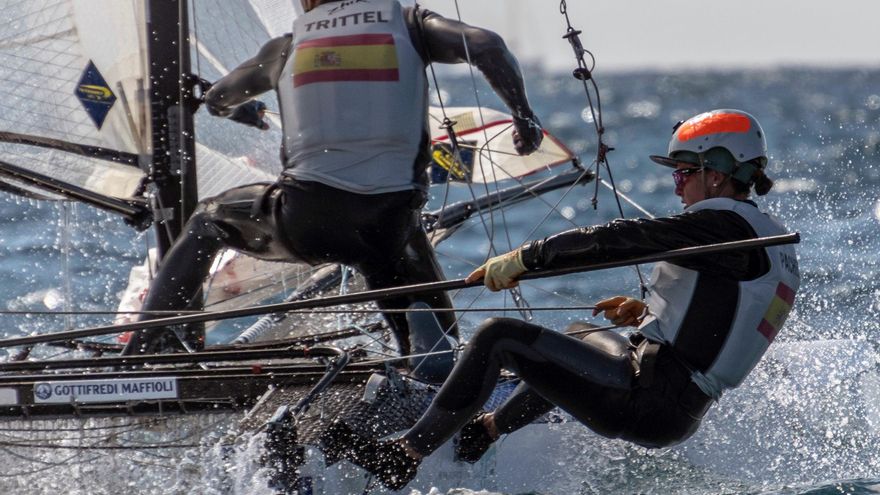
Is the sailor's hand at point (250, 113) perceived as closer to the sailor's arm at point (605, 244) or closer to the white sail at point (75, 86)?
the white sail at point (75, 86)

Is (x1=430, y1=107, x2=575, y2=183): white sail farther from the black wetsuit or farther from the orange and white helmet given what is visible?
the black wetsuit

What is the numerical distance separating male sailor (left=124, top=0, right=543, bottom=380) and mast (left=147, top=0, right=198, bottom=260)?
0.73 metres

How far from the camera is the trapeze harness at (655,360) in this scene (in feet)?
11.6

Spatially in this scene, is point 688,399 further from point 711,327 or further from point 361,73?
point 361,73

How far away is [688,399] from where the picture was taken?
3586mm

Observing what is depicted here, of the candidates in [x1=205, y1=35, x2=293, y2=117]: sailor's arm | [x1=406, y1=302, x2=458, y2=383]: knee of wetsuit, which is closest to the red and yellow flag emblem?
[x1=205, y1=35, x2=293, y2=117]: sailor's arm

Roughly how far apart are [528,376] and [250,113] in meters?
1.55

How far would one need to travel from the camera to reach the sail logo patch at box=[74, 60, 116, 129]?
4.93m

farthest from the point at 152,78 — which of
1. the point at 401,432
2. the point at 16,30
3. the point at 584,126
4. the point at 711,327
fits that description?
the point at 584,126

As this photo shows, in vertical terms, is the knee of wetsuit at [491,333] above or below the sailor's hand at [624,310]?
above

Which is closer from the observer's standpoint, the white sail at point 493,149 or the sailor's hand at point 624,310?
the sailor's hand at point 624,310

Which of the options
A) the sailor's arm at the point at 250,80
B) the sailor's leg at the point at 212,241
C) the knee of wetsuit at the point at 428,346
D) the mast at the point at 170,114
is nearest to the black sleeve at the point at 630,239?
the knee of wetsuit at the point at 428,346

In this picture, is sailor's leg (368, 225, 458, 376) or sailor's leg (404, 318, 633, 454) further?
sailor's leg (368, 225, 458, 376)

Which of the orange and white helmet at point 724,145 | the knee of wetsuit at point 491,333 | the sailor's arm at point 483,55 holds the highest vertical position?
the sailor's arm at point 483,55
